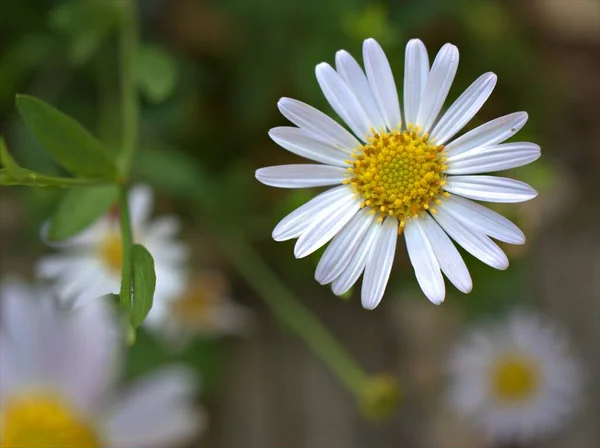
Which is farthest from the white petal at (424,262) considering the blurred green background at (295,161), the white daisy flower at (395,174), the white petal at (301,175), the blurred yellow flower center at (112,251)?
the blurred yellow flower center at (112,251)

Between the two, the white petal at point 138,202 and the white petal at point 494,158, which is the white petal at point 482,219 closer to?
the white petal at point 494,158

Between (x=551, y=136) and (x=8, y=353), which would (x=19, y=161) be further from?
(x=551, y=136)

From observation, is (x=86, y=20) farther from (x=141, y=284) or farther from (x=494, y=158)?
(x=494, y=158)

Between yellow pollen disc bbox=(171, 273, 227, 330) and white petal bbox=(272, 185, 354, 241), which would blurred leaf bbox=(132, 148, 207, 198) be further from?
white petal bbox=(272, 185, 354, 241)

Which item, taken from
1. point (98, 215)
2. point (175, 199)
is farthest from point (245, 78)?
point (98, 215)

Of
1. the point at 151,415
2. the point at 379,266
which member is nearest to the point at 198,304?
the point at 151,415

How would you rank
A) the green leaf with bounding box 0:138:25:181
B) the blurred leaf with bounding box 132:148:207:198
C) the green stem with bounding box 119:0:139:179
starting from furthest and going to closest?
the blurred leaf with bounding box 132:148:207:198
the green stem with bounding box 119:0:139:179
the green leaf with bounding box 0:138:25:181

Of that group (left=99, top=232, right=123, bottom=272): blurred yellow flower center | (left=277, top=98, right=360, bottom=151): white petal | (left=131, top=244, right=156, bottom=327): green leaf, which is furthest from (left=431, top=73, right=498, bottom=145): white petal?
(left=99, top=232, right=123, bottom=272): blurred yellow flower center
